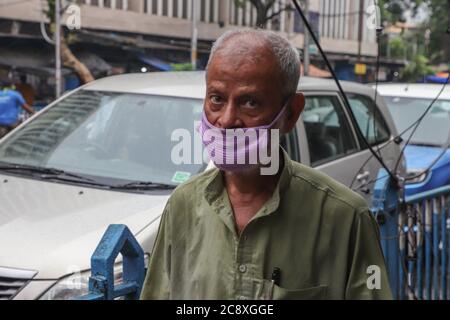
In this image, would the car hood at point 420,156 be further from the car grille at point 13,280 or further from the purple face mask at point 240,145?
the purple face mask at point 240,145

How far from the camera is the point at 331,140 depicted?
16.2 feet

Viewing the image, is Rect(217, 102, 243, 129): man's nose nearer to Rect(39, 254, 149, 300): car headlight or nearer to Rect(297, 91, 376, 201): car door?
Rect(39, 254, 149, 300): car headlight

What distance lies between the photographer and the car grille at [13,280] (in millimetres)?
2668

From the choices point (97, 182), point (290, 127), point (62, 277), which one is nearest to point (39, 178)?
point (97, 182)

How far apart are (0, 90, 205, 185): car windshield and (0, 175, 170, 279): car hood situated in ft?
0.80

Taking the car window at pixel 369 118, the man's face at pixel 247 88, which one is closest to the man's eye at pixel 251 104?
the man's face at pixel 247 88

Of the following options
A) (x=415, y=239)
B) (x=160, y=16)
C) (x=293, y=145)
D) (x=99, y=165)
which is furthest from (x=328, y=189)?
(x=160, y=16)

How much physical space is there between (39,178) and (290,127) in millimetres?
2238

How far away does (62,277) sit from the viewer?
2680 mm

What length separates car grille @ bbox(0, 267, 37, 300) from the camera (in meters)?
2.67

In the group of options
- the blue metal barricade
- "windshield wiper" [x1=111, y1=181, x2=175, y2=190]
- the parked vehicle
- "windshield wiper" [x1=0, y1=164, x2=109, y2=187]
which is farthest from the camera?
the parked vehicle

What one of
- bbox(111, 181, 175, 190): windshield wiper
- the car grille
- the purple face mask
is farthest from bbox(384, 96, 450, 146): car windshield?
the purple face mask

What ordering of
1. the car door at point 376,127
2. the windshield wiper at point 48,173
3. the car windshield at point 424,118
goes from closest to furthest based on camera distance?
1. the windshield wiper at point 48,173
2. the car door at point 376,127
3. the car windshield at point 424,118

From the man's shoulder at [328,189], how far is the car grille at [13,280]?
1407 millimetres
